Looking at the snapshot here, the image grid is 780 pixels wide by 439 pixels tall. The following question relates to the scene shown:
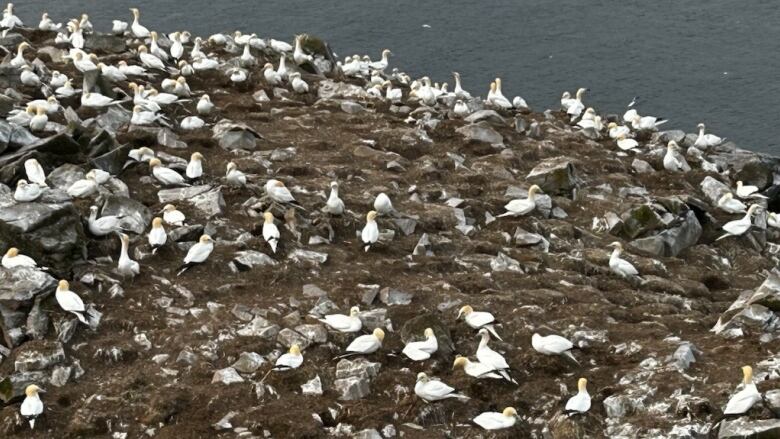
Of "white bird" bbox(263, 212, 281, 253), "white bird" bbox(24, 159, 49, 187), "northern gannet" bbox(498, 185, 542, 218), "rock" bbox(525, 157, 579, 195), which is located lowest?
"rock" bbox(525, 157, 579, 195)

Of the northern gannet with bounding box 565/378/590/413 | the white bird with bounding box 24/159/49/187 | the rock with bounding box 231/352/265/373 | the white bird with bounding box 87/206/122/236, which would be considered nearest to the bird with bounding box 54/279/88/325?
the white bird with bounding box 87/206/122/236

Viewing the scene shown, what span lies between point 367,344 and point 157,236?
233 inches

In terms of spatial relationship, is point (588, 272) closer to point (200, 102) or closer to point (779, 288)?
point (779, 288)

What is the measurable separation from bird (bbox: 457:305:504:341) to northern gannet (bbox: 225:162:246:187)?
8086 millimetres

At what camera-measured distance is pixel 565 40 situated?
67250 mm

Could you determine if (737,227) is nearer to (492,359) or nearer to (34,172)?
(492,359)

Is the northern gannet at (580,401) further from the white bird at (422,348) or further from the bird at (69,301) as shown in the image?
the bird at (69,301)

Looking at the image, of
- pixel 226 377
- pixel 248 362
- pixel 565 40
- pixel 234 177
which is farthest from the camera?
pixel 565 40

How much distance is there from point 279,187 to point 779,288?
38.9ft

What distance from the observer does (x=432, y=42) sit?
66875mm

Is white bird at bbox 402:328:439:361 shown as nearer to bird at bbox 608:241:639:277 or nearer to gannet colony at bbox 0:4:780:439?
gannet colony at bbox 0:4:780:439

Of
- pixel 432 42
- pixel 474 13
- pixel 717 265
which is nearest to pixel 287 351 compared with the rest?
pixel 717 265

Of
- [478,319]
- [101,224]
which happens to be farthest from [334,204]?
[478,319]

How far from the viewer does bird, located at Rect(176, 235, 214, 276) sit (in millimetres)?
22719
